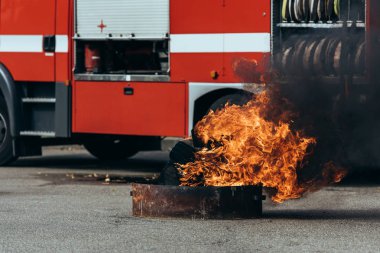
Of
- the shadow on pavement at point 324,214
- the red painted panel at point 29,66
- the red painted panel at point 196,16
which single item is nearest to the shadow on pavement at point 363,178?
the red painted panel at point 196,16

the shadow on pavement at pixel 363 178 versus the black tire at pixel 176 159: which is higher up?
the black tire at pixel 176 159

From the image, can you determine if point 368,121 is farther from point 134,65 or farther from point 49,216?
point 134,65

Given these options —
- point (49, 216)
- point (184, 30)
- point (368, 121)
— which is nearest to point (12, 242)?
point (49, 216)

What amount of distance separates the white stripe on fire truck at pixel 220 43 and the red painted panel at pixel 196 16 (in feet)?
0.25

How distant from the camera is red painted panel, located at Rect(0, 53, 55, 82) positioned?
1608 cm

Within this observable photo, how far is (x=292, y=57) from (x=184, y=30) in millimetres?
2128

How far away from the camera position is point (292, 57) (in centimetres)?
1299

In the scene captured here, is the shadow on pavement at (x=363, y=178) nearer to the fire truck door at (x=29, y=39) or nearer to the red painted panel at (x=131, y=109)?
the red painted panel at (x=131, y=109)

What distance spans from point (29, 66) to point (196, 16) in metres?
2.90

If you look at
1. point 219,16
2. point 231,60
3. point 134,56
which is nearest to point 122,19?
point 134,56

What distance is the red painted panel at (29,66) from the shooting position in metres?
16.1

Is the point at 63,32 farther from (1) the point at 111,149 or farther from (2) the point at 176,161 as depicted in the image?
(2) the point at 176,161

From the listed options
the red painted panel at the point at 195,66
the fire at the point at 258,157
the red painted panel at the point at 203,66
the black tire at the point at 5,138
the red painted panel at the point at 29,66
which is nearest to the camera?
the fire at the point at 258,157

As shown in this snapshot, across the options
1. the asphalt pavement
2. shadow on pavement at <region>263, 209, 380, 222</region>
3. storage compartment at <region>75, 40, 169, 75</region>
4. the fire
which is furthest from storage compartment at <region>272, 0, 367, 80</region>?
storage compartment at <region>75, 40, 169, 75</region>
